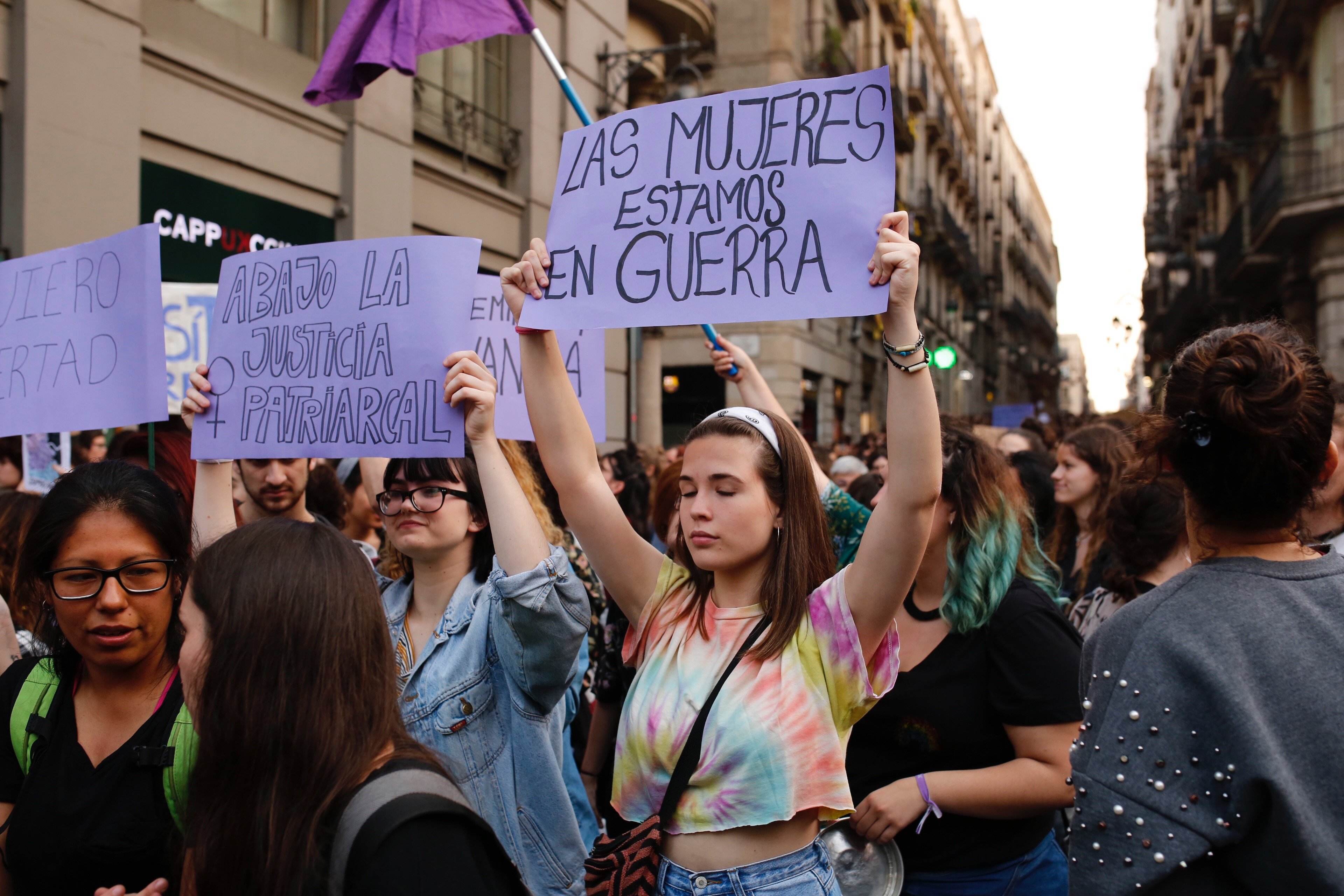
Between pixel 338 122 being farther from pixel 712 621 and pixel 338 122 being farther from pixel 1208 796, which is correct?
pixel 1208 796

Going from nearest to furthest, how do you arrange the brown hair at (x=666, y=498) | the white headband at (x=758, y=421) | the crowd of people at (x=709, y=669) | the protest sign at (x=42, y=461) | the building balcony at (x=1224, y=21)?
the crowd of people at (x=709, y=669) → the white headband at (x=758, y=421) → the brown hair at (x=666, y=498) → the protest sign at (x=42, y=461) → the building balcony at (x=1224, y=21)

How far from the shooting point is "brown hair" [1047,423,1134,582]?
467cm

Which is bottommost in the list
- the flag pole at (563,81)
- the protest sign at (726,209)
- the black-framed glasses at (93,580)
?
the black-framed glasses at (93,580)

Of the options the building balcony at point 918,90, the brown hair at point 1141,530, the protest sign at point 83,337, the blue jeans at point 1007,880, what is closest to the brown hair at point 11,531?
the protest sign at point 83,337

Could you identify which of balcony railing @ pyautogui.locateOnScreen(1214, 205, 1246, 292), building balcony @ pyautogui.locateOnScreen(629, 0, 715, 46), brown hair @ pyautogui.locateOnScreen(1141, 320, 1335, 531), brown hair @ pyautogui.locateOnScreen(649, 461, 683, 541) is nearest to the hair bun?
brown hair @ pyautogui.locateOnScreen(1141, 320, 1335, 531)

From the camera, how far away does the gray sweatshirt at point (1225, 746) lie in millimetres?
1552

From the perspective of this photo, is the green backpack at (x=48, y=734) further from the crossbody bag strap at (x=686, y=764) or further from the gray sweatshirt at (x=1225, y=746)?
the gray sweatshirt at (x=1225, y=746)

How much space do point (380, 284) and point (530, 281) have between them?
0.64 m

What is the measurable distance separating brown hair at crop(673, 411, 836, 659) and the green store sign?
683 cm

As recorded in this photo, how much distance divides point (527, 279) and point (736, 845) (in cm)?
142

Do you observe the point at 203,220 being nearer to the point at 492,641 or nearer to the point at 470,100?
the point at 470,100

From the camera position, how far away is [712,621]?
7.40 feet

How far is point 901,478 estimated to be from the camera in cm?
205

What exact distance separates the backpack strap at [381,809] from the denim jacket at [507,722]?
0.92 m
